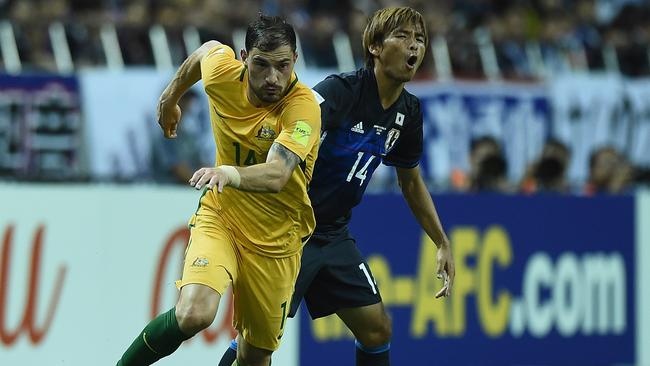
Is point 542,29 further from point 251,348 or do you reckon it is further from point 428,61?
point 251,348

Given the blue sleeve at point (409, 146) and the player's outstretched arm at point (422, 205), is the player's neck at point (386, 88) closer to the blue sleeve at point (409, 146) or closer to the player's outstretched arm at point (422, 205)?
the blue sleeve at point (409, 146)

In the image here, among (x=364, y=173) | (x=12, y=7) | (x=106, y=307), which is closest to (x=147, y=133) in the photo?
(x=12, y=7)

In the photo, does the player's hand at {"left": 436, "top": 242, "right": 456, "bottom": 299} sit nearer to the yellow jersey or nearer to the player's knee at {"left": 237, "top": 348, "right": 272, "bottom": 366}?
the yellow jersey

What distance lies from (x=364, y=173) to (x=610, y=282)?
537 centimetres

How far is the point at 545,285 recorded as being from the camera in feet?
39.6

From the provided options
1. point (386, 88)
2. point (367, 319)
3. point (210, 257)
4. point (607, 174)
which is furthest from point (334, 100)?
point (607, 174)

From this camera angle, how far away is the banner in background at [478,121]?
47.9 feet

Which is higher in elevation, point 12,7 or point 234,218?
point 12,7

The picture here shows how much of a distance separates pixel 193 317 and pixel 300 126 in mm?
→ 1067

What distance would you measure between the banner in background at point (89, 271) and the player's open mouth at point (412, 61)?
3461mm

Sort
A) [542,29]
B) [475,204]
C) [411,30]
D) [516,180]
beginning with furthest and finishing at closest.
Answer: [542,29]
[516,180]
[475,204]
[411,30]

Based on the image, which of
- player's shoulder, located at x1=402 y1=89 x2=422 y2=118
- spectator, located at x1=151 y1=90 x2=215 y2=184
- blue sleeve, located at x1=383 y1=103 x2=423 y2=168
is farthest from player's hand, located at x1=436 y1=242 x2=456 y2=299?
spectator, located at x1=151 y1=90 x2=215 y2=184

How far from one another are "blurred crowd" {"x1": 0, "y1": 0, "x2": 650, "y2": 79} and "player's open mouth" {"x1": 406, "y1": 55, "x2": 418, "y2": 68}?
6.26 meters

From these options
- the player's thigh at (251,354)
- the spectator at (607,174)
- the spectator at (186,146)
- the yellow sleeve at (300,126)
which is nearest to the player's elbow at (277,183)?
the yellow sleeve at (300,126)
